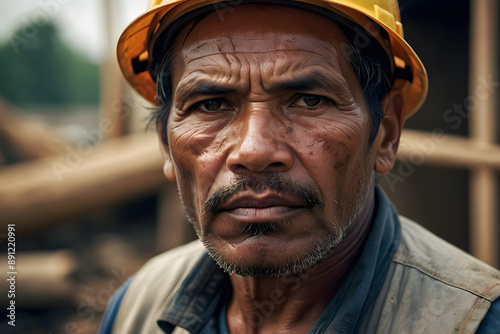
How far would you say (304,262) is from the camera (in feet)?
5.29

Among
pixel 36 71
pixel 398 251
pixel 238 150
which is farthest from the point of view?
pixel 36 71

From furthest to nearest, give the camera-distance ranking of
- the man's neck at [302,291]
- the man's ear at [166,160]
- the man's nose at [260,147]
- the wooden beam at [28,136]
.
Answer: the wooden beam at [28,136], the man's ear at [166,160], the man's neck at [302,291], the man's nose at [260,147]

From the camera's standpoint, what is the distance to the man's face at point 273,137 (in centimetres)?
156

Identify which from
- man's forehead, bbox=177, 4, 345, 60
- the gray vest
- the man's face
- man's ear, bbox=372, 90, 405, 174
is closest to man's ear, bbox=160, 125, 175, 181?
the man's face

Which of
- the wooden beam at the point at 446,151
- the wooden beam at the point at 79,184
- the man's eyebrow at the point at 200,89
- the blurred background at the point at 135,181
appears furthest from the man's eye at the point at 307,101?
the wooden beam at the point at 79,184

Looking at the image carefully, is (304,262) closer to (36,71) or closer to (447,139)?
(447,139)

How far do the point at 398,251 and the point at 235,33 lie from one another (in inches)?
38.2

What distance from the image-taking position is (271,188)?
1536mm

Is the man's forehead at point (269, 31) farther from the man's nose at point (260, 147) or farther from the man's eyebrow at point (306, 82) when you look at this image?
the man's nose at point (260, 147)

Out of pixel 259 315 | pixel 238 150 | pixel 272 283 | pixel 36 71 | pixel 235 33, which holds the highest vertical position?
pixel 235 33

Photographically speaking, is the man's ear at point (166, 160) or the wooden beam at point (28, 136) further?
the wooden beam at point (28, 136)

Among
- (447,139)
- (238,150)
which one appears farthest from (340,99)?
(447,139)

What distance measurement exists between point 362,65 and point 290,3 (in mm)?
346

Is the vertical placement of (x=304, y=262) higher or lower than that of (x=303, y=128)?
lower
